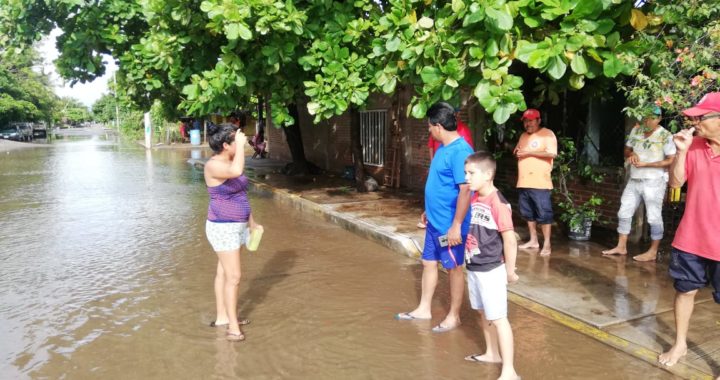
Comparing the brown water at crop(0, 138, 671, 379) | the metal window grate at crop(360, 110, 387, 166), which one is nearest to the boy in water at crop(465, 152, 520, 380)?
the brown water at crop(0, 138, 671, 379)

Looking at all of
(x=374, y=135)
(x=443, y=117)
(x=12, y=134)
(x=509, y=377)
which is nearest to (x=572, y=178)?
(x=443, y=117)

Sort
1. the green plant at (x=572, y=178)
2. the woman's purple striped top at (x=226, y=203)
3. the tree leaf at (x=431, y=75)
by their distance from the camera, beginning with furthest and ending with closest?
the green plant at (x=572, y=178)
the tree leaf at (x=431, y=75)
the woman's purple striped top at (x=226, y=203)

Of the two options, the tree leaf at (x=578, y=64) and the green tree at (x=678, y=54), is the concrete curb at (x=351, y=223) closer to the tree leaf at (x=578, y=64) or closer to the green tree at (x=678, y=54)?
the tree leaf at (x=578, y=64)

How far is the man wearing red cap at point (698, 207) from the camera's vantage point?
320 cm

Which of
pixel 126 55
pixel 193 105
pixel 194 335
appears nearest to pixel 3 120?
pixel 126 55

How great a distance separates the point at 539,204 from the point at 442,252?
2458mm

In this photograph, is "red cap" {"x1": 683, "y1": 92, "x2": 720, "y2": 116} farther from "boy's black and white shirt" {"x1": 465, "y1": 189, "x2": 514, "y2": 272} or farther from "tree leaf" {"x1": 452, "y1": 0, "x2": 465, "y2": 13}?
"tree leaf" {"x1": 452, "y1": 0, "x2": 465, "y2": 13}

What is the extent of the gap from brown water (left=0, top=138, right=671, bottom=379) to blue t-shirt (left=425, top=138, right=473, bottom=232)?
907 mm

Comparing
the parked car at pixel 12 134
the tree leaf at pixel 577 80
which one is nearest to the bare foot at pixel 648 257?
the tree leaf at pixel 577 80

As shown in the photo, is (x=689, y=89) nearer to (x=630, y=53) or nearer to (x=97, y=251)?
(x=630, y=53)

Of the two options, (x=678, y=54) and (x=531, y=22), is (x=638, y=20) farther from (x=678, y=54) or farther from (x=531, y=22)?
(x=531, y=22)

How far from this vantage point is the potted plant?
6.64 metres

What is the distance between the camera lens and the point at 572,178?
7.50 m

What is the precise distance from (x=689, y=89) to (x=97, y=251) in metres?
6.71
